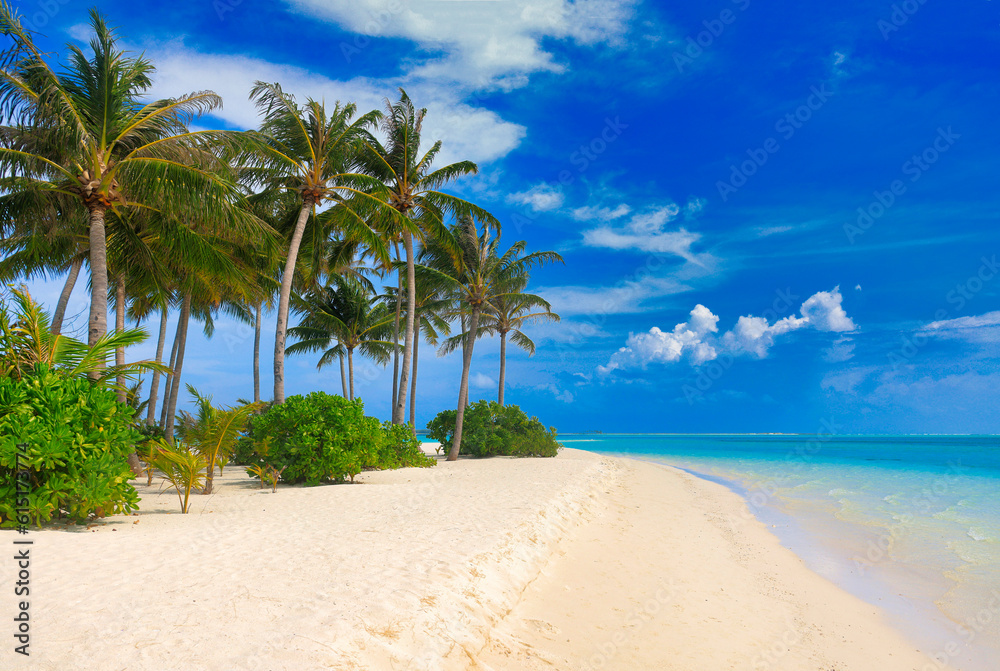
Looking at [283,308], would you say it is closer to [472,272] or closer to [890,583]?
Result: [472,272]

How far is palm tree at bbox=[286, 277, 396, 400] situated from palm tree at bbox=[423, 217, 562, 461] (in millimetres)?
8692

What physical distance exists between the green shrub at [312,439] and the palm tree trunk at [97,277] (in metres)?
3.64

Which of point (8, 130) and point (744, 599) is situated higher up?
point (8, 130)

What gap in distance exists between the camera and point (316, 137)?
51.7ft

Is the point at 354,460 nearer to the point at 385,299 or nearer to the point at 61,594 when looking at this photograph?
the point at 61,594

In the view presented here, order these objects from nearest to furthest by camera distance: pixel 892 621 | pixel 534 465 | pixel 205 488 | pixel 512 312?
pixel 892 621 < pixel 205 488 < pixel 534 465 < pixel 512 312

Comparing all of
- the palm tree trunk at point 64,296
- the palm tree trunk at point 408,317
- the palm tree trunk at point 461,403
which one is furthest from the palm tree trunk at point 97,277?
the palm tree trunk at point 461,403

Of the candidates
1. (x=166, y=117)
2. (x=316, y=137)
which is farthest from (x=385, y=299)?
(x=166, y=117)

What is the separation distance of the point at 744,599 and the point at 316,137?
16072 mm

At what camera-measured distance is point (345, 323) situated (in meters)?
29.4

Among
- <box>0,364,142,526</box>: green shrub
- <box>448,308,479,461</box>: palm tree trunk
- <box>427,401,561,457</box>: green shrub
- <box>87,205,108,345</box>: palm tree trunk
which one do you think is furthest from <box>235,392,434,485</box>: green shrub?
<box>427,401,561,457</box>: green shrub

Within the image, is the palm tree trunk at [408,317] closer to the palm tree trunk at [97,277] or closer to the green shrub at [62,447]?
the palm tree trunk at [97,277]

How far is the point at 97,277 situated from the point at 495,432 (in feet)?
50.0

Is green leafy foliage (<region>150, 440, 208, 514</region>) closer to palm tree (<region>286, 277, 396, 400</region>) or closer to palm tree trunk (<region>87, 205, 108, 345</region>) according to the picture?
palm tree trunk (<region>87, 205, 108, 345</region>)
